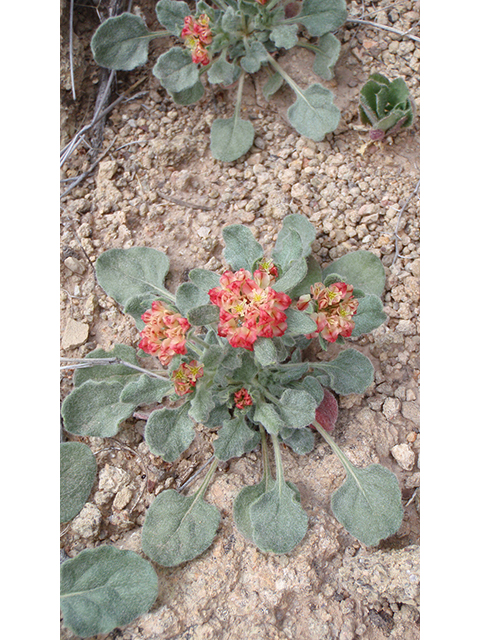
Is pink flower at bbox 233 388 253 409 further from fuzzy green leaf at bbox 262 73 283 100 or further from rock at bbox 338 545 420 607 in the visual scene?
fuzzy green leaf at bbox 262 73 283 100

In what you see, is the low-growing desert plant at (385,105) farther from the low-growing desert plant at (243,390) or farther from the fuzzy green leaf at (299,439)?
the fuzzy green leaf at (299,439)

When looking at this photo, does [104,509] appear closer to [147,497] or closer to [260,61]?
[147,497]

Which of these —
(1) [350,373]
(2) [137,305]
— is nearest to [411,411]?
(1) [350,373]

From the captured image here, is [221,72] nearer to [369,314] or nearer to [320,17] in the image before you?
[320,17]

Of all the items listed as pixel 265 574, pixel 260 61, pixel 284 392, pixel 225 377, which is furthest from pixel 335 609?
pixel 260 61

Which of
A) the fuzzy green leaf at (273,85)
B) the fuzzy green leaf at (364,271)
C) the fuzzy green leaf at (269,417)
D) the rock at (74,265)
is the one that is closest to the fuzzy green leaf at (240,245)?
the fuzzy green leaf at (364,271)
